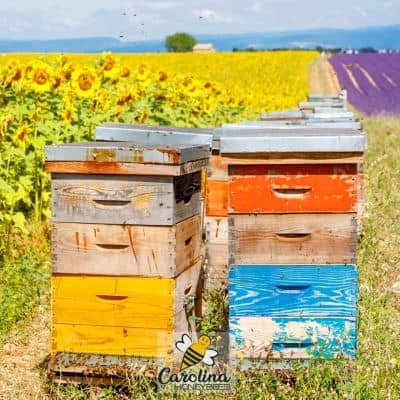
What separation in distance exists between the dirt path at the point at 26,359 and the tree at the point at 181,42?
2949 inches

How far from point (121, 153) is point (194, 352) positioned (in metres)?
1.05

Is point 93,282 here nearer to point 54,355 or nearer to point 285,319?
point 54,355

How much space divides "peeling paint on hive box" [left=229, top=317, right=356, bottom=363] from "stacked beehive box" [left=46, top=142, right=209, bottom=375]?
31 cm

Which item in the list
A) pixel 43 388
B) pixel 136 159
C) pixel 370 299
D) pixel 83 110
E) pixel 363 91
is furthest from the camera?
pixel 363 91

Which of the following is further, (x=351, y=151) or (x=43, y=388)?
(x=43, y=388)

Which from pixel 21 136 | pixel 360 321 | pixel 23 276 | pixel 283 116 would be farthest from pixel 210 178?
pixel 283 116

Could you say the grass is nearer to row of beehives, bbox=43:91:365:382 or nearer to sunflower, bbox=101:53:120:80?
row of beehives, bbox=43:91:365:382

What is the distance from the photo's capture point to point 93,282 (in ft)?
12.6

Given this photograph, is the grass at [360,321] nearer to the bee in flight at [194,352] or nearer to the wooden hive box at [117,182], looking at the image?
the bee in flight at [194,352]

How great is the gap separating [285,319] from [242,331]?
0.21 metres

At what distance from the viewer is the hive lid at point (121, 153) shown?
3.72 meters

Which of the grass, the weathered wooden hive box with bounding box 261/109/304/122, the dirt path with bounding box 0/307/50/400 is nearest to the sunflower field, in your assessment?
the grass

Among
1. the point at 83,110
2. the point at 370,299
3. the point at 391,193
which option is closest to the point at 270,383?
the point at 370,299

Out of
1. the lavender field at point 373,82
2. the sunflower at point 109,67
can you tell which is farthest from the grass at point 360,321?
the lavender field at point 373,82
